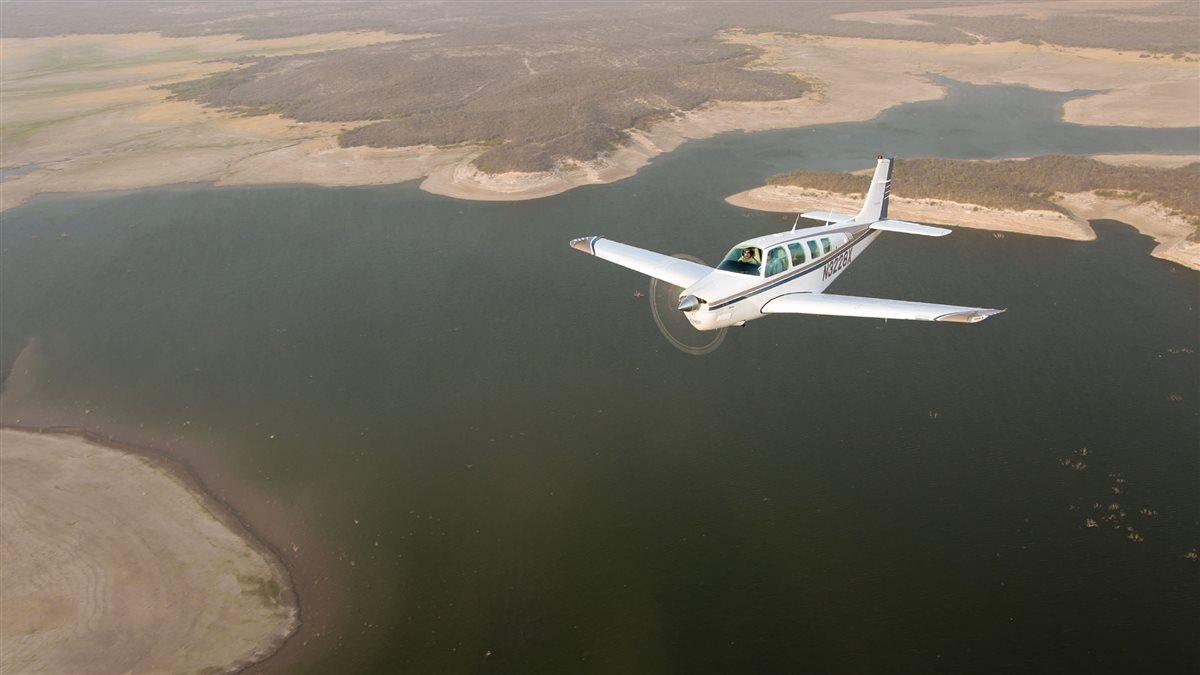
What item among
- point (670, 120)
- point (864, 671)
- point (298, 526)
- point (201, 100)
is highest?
point (201, 100)

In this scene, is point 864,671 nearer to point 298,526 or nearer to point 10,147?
point 298,526

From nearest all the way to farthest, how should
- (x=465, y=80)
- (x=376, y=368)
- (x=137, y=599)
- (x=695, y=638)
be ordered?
(x=695, y=638), (x=137, y=599), (x=376, y=368), (x=465, y=80)

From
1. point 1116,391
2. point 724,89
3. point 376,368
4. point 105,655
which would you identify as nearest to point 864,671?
point 1116,391

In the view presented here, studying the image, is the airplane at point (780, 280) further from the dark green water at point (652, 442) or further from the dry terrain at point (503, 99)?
the dry terrain at point (503, 99)

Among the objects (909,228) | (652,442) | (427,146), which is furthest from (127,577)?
(427,146)

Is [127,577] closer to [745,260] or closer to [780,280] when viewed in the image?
[745,260]

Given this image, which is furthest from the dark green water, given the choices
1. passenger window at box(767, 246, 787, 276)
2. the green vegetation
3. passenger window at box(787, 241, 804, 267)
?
passenger window at box(767, 246, 787, 276)

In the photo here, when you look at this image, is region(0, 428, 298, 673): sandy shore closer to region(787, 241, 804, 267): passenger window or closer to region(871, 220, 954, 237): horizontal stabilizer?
region(787, 241, 804, 267): passenger window

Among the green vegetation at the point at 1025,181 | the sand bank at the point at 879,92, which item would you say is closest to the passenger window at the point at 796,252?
the green vegetation at the point at 1025,181
